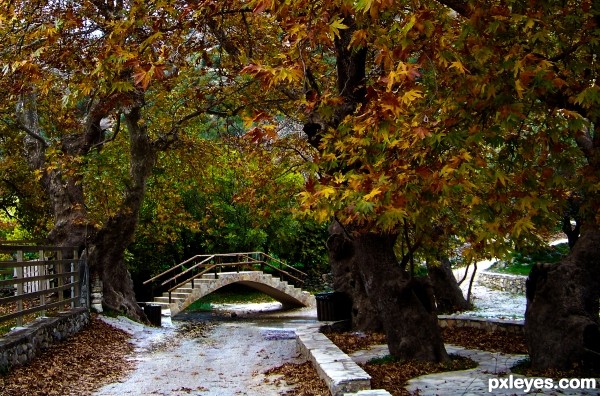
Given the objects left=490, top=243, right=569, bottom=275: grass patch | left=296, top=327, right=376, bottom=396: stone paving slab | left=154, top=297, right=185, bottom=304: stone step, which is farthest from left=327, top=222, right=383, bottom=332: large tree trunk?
left=490, top=243, right=569, bottom=275: grass patch

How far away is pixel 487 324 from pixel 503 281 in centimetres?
1529

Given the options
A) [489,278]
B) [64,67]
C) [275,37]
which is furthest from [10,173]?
[489,278]

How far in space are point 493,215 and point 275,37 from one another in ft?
28.3

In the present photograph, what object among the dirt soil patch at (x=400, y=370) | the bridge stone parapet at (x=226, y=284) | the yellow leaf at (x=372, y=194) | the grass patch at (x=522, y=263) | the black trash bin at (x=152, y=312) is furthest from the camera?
the grass patch at (x=522, y=263)

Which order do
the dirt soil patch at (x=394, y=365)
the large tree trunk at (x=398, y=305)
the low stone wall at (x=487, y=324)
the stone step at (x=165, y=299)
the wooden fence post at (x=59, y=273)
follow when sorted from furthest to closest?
the stone step at (x=165, y=299) → the wooden fence post at (x=59, y=273) → the low stone wall at (x=487, y=324) → the large tree trunk at (x=398, y=305) → the dirt soil patch at (x=394, y=365)

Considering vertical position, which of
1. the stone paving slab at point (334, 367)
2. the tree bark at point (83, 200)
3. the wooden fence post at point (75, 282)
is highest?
the tree bark at point (83, 200)

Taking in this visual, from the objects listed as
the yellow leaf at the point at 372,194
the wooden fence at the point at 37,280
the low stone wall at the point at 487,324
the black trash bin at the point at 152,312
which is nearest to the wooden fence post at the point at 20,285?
the wooden fence at the point at 37,280

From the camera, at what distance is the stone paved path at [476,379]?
22.8ft

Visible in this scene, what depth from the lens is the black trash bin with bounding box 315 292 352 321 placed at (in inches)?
563

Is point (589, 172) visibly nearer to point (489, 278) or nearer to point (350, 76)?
point (350, 76)

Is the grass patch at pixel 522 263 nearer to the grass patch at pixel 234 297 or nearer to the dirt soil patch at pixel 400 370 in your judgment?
the grass patch at pixel 234 297

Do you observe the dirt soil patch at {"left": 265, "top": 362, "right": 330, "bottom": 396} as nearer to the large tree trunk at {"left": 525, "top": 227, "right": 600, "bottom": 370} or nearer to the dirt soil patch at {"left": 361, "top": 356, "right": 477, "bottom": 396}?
the dirt soil patch at {"left": 361, "top": 356, "right": 477, "bottom": 396}

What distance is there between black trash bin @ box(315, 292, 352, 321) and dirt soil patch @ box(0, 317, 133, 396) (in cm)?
432

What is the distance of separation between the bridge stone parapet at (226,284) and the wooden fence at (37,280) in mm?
8780
